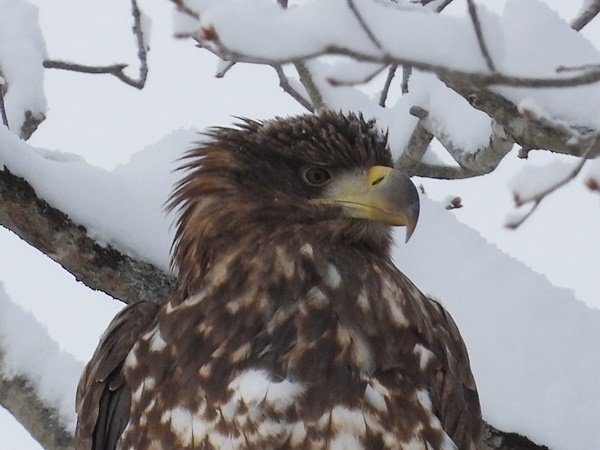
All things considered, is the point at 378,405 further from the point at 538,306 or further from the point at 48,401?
the point at 48,401

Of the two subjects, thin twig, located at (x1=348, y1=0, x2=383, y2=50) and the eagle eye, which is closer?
thin twig, located at (x1=348, y1=0, x2=383, y2=50)

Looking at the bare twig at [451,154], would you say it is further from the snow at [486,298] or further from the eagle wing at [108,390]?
the eagle wing at [108,390]

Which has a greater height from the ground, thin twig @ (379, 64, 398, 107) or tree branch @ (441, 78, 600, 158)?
tree branch @ (441, 78, 600, 158)

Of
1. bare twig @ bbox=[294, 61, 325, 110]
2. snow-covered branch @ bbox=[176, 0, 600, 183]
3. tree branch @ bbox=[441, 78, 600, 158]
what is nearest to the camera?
snow-covered branch @ bbox=[176, 0, 600, 183]

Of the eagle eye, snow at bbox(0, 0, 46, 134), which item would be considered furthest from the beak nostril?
snow at bbox(0, 0, 46, 134)

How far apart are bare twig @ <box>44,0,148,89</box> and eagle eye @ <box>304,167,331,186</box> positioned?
5.46 feet

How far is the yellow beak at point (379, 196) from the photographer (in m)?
3.67

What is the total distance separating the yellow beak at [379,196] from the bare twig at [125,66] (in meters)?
1.73

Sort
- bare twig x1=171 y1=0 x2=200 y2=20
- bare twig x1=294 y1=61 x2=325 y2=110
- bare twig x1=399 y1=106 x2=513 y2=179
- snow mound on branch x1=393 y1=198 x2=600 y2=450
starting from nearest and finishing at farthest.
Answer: bare twig x1=171 y1=0 x2=200 y2=20, snow mound on branch x1=393 y1=198 x2=600 y2=450, bare twig x1=399 y1=106 x2=513 y2=179, bare twig x1=294 y1=61 x2=325 y2=110

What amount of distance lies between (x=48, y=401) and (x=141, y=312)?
0.94m

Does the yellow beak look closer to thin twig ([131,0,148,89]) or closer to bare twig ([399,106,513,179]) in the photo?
bare twig ([399,106,513,179])

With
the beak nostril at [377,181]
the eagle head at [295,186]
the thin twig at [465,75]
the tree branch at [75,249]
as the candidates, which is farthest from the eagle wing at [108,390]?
the thin twig at [465,75]

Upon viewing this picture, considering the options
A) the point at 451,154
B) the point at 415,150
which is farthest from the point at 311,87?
the point at 451,154

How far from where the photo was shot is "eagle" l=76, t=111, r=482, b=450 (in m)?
3.50
